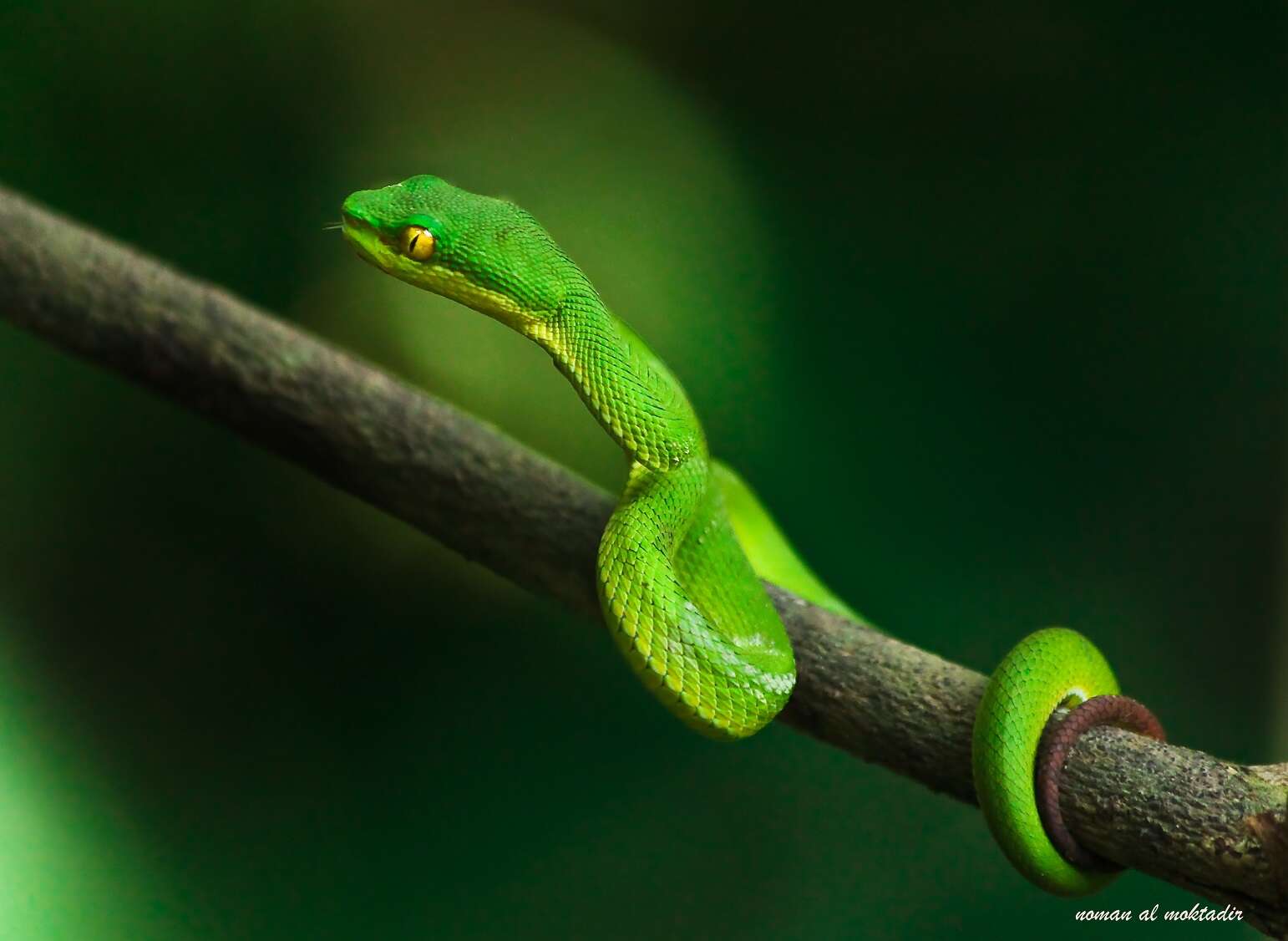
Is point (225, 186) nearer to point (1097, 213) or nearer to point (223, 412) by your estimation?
point (223, 412)

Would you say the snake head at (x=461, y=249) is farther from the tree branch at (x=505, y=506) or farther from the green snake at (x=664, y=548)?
the tree branch at (x=505, y=506)

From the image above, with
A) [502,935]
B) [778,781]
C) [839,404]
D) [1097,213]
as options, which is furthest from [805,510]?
[502,935]

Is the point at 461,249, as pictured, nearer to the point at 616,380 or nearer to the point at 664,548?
the point at 616,380

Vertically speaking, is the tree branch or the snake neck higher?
the snake neck

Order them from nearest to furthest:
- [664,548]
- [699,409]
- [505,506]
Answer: [664,548] < [505,506] < [699,409]

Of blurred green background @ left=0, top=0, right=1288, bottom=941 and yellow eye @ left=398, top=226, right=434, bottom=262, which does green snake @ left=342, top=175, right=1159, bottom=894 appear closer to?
yellow eye @ left=398, top=226, right=434, bottom=262

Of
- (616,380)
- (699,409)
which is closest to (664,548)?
(616,380)

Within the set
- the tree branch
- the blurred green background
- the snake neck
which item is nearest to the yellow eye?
the snake neck
